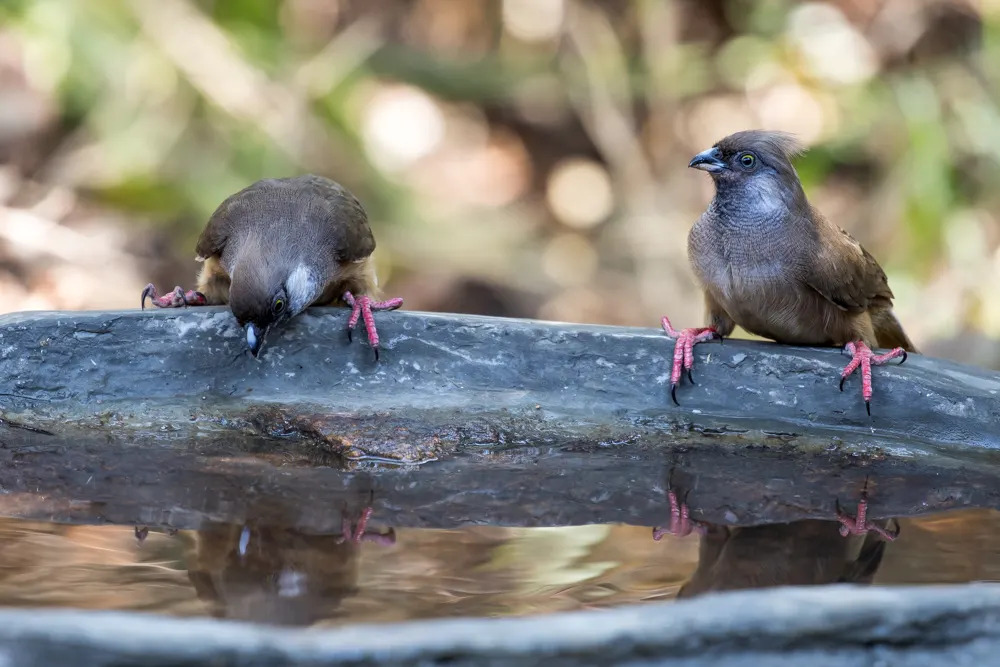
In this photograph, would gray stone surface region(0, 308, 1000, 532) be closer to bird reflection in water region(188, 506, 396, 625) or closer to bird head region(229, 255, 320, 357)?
bird head region(229, 255, 320, 357)

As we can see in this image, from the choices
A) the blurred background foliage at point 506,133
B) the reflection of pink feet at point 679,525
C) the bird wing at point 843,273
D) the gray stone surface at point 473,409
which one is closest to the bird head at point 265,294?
the gray stone surface at point 473,409

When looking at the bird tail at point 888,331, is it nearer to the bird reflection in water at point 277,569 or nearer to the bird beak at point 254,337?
the bird beak at point 254,337

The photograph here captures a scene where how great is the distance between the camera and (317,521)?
10.5 ft

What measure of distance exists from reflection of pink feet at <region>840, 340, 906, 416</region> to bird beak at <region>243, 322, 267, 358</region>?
218 centimetres

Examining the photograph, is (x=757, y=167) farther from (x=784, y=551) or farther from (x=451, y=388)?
(x=784, y=551)

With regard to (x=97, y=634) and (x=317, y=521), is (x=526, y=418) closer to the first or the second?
(x=317, y=521)

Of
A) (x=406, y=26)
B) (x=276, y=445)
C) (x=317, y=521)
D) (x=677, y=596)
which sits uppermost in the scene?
(x=406, y=26)

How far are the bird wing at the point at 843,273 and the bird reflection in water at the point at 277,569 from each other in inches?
92.7

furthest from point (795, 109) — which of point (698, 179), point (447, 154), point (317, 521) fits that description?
point (317, 521)

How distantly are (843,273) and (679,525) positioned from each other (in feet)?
6.33

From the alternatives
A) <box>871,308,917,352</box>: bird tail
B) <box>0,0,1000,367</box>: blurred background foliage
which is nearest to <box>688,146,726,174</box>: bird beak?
<box>871,308,917,352</box>: bird tail

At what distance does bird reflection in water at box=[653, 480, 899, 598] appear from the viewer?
2.77 metres

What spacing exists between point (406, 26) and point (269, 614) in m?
11.9

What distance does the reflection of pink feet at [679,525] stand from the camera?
3.21 meters
